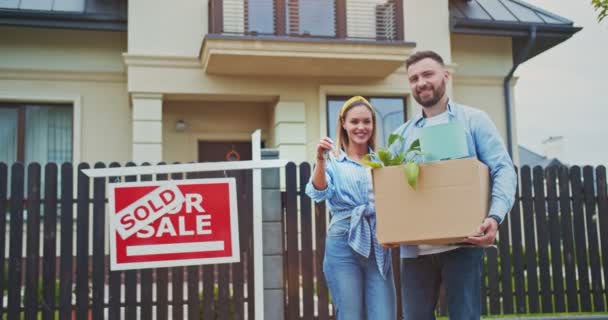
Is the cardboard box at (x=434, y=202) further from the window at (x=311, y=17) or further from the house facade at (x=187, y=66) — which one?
the window at (x=311, y=17)

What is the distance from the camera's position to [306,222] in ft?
18.4

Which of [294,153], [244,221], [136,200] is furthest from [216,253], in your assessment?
[294,153]

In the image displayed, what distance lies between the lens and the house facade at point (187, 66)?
10250mm

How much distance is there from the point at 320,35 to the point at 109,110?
157 inches

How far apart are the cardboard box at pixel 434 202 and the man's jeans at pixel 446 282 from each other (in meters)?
0.16

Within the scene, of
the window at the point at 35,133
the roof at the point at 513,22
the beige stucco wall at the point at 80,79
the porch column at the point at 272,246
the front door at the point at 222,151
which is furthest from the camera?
the front door at the point at 222,151

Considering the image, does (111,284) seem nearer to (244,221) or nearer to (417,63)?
(244,221)

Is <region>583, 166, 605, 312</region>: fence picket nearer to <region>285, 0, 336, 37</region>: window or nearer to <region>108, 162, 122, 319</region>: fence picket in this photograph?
<region>108, 162, 122, 319</region>: fence picket

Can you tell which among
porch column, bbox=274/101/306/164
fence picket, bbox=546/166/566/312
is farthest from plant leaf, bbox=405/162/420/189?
porch column, bbox=274/101/306/164

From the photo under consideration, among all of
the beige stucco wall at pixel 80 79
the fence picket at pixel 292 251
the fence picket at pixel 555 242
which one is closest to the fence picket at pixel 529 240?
the fence picket at pixel 555 242

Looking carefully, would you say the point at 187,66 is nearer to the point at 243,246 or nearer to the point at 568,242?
the point at 243,246

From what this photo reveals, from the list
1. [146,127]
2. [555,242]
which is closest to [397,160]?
[555,242]

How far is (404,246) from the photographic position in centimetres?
291

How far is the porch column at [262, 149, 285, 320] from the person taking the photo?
5383 mm
